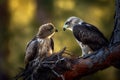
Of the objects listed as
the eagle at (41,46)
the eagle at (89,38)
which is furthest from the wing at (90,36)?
the eagle at (41,46)

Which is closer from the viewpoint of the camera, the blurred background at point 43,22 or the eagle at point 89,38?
the eagle at point 89,38

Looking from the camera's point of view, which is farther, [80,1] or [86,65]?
[80,1]

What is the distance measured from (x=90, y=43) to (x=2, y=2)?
8.42 metres

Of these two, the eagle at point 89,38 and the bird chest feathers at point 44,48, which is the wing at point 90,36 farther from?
the bird chest feathers at point 44,48

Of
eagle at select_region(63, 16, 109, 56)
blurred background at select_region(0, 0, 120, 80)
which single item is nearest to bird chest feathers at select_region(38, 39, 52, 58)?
eagle at select_region(63, 16, 109, 56)

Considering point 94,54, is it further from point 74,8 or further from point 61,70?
point 74,8

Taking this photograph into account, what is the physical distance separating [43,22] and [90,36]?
708 cm

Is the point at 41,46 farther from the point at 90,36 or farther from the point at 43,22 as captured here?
the point at 43,22

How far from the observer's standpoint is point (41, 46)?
9.81m

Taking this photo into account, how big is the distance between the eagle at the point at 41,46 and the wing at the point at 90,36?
41 cm

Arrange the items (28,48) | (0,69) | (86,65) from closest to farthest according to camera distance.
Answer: (86,65), (28,48), (0,69)

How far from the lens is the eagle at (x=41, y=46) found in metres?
9.70

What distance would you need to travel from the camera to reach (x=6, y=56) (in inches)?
685

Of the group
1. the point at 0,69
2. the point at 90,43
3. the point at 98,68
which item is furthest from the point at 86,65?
the point at 0,69
